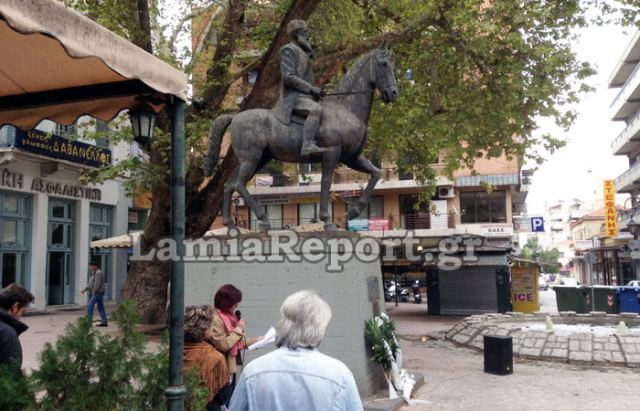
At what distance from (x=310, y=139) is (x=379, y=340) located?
2.58m

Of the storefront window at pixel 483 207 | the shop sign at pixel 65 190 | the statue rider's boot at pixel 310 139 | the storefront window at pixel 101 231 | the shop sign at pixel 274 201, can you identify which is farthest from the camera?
the storefront window at pixel 483 207

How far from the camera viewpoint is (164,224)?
13914 millimetres

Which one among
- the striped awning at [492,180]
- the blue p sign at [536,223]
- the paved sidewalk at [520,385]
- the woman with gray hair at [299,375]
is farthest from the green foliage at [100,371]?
the striped awning at [492,180]

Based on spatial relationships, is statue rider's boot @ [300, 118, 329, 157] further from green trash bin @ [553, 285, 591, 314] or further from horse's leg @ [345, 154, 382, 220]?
green trash bin @ [553, 285, 591, 314]

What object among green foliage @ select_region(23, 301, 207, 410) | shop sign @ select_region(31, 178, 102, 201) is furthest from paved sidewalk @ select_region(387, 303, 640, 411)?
shop sign @ select_region(31, 178, 102, 201)

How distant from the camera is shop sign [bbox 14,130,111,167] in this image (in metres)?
20.0

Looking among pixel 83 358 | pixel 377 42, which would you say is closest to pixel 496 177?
pixel 377 42

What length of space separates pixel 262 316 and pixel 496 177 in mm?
30178

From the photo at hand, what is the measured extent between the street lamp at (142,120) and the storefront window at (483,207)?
32.7 metres

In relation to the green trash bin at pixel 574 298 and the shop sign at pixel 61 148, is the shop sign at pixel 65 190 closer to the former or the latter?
the shop sign at pixel 61 148

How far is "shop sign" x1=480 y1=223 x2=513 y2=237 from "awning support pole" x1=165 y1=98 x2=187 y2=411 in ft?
106

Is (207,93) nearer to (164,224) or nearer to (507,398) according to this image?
(164,224)

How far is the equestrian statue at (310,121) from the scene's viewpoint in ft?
22.9

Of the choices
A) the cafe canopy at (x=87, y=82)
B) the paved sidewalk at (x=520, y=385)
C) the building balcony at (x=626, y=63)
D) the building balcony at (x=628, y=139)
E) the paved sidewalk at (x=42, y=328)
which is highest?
the building balcony at (x=626, y=63)
